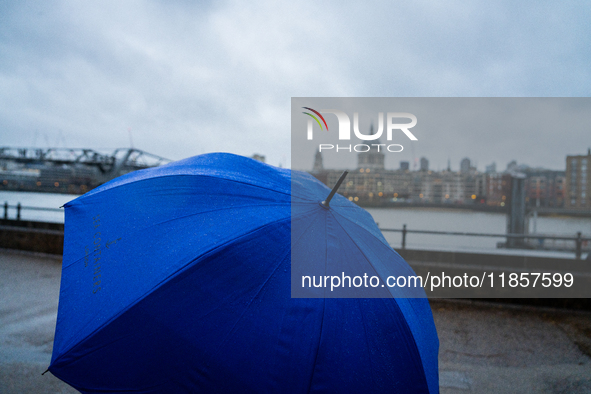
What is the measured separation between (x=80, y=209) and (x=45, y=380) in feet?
6.69

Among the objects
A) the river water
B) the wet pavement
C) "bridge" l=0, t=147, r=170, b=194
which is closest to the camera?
the wet pavement

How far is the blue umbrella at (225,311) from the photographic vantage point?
4.47 ft

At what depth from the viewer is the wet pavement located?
3.30m

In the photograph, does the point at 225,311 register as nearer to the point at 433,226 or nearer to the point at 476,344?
the point at 476,344

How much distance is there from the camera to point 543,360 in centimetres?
394

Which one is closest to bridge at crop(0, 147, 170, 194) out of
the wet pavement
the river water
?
the river water

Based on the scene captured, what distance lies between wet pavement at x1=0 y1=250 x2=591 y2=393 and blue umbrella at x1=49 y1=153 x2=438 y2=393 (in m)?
2.13

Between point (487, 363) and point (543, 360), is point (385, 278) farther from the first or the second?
point (543, 360)

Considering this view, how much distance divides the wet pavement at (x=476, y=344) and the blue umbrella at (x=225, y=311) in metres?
2.13

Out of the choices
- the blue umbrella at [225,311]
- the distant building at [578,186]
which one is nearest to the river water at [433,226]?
the distant building at [578,186]

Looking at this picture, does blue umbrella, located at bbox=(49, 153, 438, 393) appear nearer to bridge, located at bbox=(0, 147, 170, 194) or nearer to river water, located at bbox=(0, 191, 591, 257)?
river water, located at bbox=(0, 191, 591, 257)

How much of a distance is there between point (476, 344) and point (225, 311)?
4080 millimetres

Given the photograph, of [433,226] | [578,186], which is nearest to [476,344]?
[433,226]

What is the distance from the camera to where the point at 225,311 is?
54.9 inches
